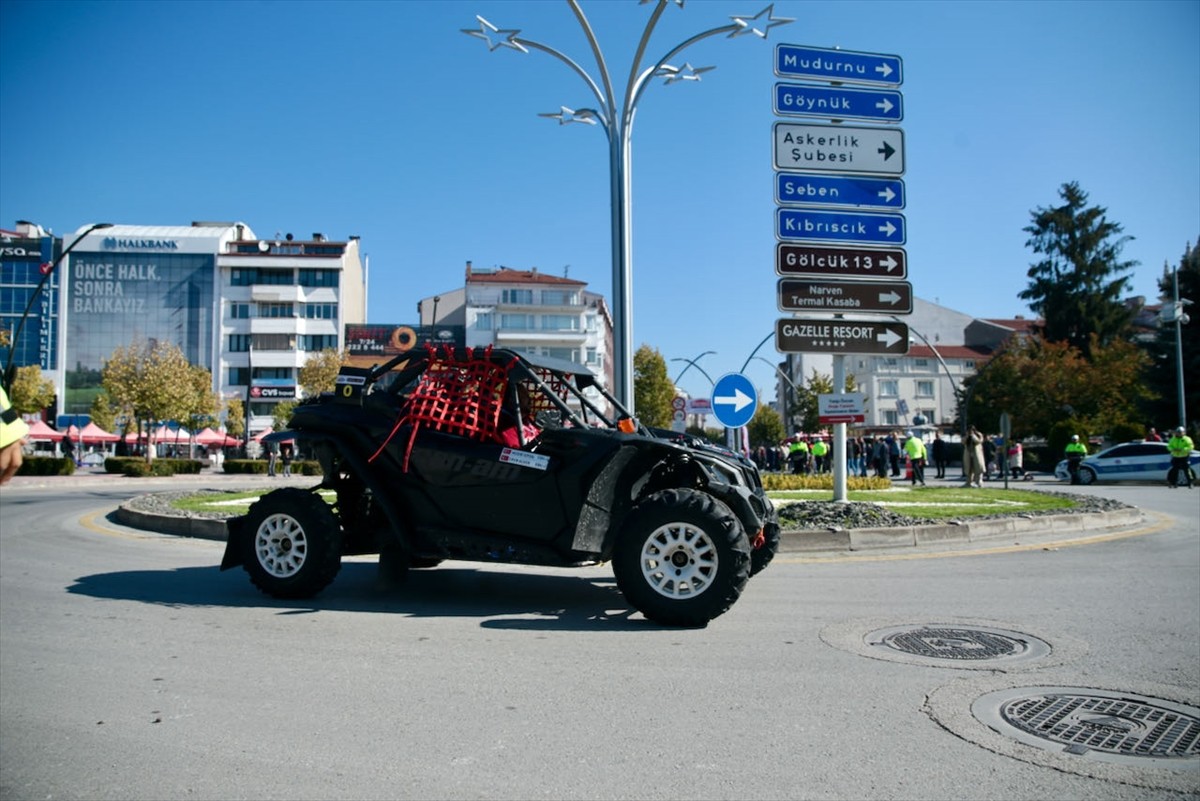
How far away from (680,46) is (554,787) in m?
15.2

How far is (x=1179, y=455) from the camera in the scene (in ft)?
86.2

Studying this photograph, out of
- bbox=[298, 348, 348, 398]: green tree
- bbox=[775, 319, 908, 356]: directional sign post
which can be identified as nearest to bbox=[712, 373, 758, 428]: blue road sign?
bbox=[775, 319, 908, 356]: directional sign post

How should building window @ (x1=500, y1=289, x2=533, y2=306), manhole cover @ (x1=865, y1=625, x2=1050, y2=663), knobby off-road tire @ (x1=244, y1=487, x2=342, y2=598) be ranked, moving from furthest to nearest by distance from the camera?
building window @ (x1=500, y1=289, x2=533, y2=306), knobby off-road tire @ (x1=244, y1=487, x2=342, y2=598), manhole cover @ (x1=865, y1=625, x2=1050, y2=663)

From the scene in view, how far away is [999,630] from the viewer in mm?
6102

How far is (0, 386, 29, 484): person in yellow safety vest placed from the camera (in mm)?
3057

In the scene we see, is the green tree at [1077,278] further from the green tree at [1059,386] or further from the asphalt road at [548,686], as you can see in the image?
the asphalt road at [548,686]

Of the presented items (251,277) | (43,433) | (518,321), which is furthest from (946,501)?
(251,277)

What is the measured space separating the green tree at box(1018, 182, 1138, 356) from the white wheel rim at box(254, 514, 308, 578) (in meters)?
64.7

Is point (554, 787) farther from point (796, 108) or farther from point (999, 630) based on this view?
point (796, 108)

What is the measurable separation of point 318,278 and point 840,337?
268 ft

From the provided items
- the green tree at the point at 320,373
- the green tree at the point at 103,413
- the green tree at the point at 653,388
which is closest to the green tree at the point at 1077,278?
the green tree at the point at 653,388

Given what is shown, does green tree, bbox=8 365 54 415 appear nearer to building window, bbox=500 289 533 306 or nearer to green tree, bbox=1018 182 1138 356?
building window, bbox=500 289 533 306

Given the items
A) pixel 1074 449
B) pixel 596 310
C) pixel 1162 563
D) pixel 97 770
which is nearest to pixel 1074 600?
pixel 1162 563

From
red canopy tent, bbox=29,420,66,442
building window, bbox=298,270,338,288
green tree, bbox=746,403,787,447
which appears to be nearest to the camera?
red canopy tent, bbox=29,420,66,442
